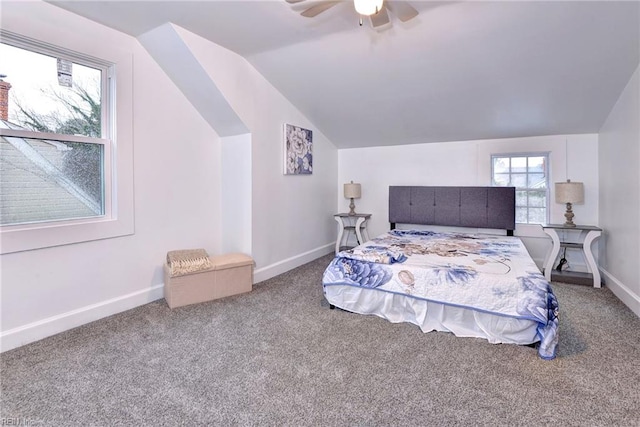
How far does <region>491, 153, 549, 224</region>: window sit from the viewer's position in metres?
4.26

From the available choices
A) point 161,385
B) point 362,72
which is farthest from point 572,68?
point 161,385

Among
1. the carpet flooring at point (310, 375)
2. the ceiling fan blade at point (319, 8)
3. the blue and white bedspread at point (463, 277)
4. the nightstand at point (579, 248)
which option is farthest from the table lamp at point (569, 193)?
the ceiling fan blade at point (319, 8)

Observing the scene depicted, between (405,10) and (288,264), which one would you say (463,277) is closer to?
(405,10)

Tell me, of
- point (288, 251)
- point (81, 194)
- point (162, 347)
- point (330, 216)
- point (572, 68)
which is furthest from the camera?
point (330, 216)

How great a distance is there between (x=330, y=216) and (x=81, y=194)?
11.3ft

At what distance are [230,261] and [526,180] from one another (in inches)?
160

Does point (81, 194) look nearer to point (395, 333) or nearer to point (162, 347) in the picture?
point (162, 347)

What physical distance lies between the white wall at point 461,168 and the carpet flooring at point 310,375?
5.63 feet

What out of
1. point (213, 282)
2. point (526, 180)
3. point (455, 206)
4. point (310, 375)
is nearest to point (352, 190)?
point (455, 206)

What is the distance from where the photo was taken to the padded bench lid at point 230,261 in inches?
124

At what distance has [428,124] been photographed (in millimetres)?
4262

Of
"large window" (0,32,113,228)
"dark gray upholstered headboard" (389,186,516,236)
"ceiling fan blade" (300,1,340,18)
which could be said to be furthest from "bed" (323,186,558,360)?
"large window" (0,32,113,228)

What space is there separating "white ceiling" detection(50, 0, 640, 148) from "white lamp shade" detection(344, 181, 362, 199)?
1.21 metres

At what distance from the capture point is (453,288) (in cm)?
239
